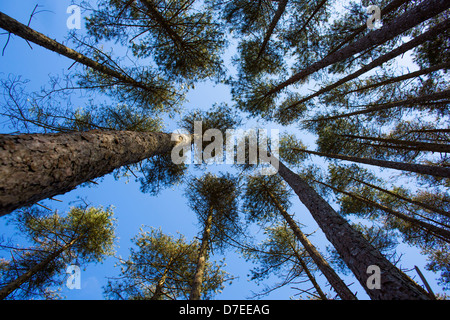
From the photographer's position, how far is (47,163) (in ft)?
4.88

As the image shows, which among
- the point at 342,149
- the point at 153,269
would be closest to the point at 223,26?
the point at 342,149

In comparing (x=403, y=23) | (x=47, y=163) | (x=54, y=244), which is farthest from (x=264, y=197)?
(x=54, y=244)

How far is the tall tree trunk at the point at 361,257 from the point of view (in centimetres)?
176

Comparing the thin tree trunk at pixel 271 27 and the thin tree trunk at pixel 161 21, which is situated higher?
the thin tree trunk at pixel 271 27

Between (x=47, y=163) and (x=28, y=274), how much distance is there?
5818 mm

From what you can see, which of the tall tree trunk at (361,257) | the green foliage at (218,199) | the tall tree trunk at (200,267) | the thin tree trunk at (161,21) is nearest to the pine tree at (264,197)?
the green foliage at (218,199)

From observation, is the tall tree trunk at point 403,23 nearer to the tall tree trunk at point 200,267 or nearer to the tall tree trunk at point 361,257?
Answer: the tall tree trunk at point 361,257

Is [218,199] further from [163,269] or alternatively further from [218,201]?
[163,269]

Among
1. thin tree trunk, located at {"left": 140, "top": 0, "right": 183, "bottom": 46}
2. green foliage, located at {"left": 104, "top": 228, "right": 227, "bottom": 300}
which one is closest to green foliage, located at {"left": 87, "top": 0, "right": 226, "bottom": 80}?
thin tree trunk, located at {"left": 140, "top": 0, "right": 183, "bottom": 46}

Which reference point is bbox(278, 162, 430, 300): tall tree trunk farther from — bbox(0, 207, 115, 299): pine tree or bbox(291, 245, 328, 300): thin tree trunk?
bbox(0, 207, 115, 299): pine tree

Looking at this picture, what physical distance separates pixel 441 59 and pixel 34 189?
9088 millimetres

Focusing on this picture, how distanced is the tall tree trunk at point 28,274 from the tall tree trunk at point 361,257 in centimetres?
719

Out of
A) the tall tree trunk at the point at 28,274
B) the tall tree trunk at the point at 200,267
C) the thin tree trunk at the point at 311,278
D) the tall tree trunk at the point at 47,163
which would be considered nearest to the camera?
the tall tree trunk at the point at 47,163
